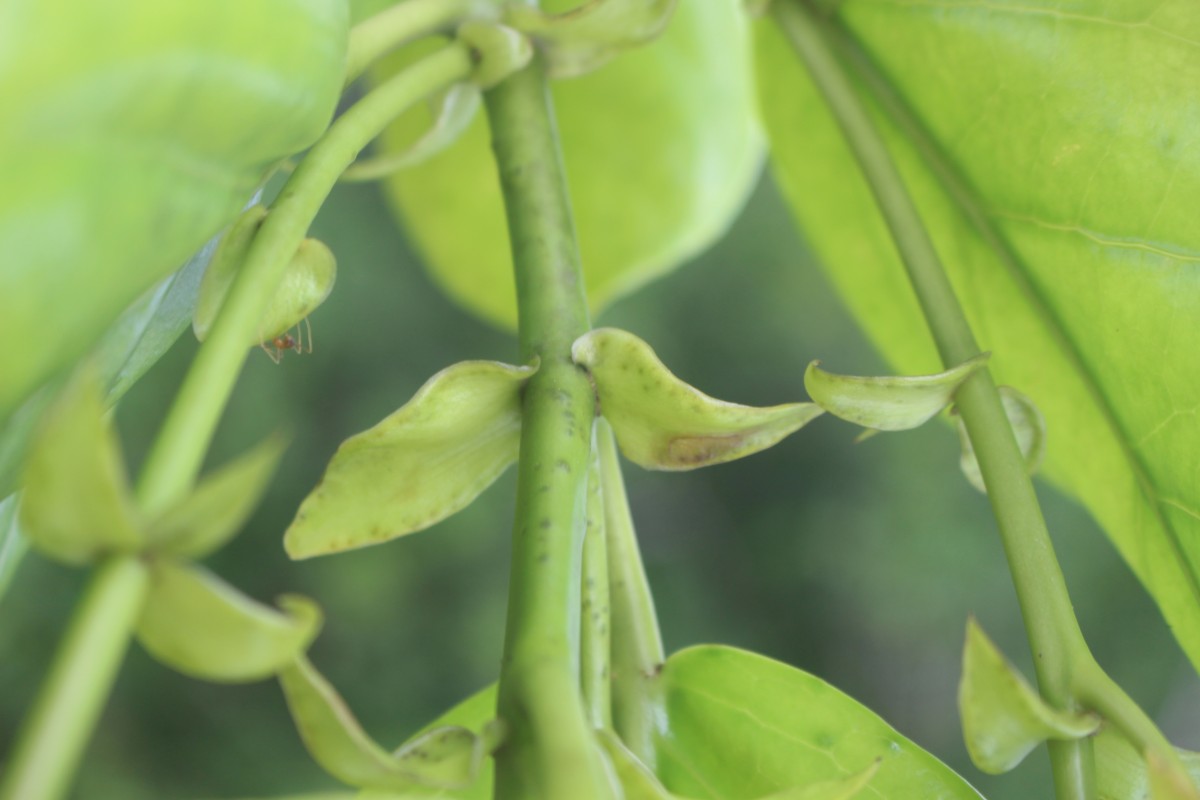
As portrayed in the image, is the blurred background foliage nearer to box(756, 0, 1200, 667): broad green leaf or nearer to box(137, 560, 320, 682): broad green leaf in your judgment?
box(756, 0, 1200, 667): broad green leaf

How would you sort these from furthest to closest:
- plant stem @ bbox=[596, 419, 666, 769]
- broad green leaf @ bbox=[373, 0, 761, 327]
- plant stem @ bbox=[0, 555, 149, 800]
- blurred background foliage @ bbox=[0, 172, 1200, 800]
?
blurred background foliage @ bbox=[0, 172, 1200, 800]
broad green leaf @ bbox=[373, 0, 761, 327]
plant stem @ bbox=[596, 419, 666, 769]
plant stem @ bbox=[0, 555, 149, 800]

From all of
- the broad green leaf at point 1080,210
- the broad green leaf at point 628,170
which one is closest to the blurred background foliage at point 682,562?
the broad green leaf at point 628,170

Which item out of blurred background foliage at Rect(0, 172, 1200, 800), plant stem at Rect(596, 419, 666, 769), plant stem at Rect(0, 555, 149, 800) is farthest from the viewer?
blurred background foliage at Rect(0, 172, 1200, 800)

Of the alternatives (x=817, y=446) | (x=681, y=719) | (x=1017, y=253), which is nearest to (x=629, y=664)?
(x=681, y=719)

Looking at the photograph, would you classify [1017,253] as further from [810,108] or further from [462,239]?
[462,239]

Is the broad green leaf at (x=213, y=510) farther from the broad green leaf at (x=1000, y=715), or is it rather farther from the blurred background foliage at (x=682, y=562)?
the blurred background foliage at (x=682, y=562)

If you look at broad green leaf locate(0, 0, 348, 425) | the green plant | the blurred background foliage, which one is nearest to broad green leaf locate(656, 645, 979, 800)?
the green plant

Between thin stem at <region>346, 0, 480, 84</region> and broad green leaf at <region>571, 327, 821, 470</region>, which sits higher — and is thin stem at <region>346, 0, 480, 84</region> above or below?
above

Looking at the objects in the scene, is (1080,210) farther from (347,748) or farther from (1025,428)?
(347,748)

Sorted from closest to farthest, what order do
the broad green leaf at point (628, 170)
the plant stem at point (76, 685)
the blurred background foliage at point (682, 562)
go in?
the plant stem at point (76, 685) → the broad green leaf at point (628, 170) → the blurred background foliage at point (682, 562)
